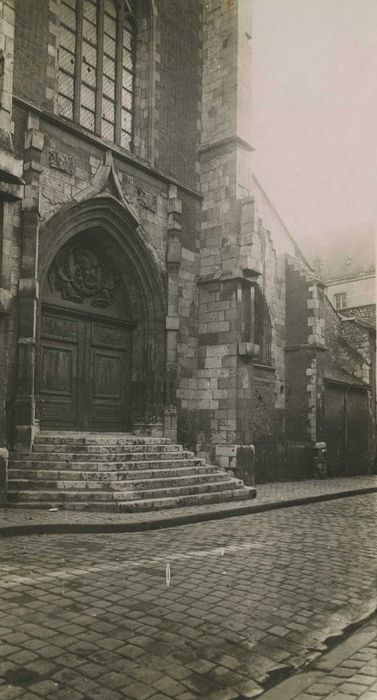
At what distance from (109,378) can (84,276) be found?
2.05 metres

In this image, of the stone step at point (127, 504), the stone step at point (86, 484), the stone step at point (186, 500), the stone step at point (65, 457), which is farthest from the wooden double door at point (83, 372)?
the stone step at point (186, 500)

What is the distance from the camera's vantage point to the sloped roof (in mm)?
34938

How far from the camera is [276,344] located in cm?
1608

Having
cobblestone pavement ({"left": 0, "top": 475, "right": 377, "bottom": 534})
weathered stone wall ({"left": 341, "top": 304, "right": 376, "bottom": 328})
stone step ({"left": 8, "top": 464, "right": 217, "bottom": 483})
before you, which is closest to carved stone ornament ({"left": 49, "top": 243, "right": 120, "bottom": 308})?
stone step ({"left": 8, "top": 464, "right": 217, "bottom": 483})

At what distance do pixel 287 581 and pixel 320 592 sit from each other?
0.34m

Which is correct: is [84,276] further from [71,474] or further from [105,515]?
[105,515]

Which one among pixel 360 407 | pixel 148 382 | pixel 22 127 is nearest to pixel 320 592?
pixel 148 382

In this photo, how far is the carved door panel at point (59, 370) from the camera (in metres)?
10.3

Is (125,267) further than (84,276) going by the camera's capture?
Yes

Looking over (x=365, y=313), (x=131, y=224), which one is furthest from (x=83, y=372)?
(x=365, y=313)

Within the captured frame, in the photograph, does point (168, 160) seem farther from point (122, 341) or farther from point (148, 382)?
point (148, 382)

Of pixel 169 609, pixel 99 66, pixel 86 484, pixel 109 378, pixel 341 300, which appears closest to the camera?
pixel 169 609

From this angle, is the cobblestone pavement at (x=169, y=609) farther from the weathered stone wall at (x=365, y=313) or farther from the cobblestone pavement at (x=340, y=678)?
the weathered stone wall at (x=365, y=313)

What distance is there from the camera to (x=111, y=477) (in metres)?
8.36
